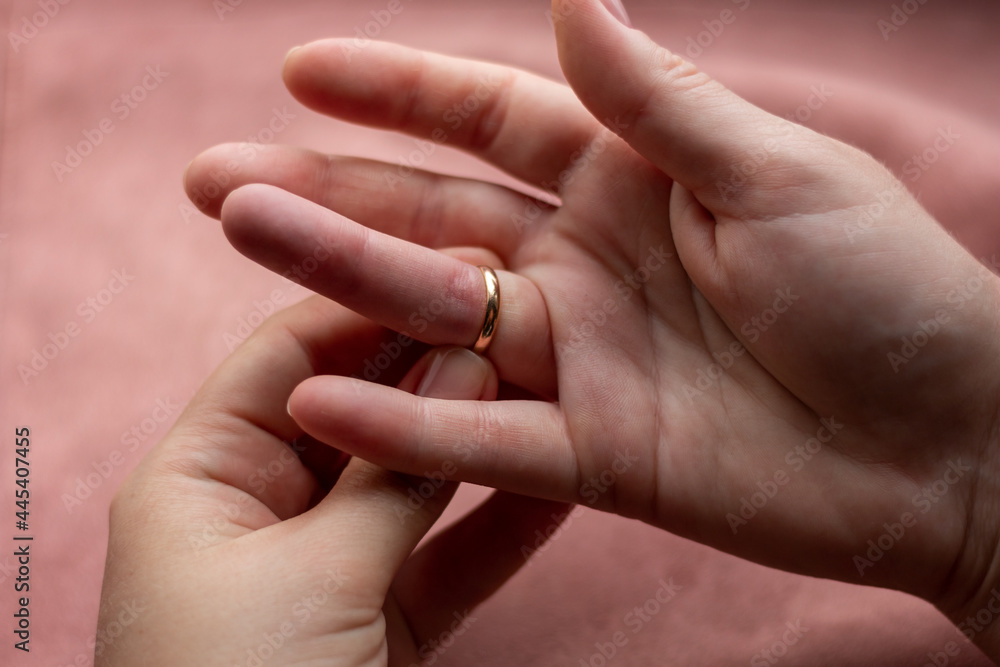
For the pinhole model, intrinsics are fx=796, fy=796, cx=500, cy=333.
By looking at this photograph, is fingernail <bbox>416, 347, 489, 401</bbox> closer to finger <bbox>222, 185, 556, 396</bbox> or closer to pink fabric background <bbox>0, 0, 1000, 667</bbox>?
finger <bbox>222, 185, 556, 396</bbox>

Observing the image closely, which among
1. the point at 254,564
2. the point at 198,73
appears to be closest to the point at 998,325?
the point at 254,564

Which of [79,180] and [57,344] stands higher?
[79,180]

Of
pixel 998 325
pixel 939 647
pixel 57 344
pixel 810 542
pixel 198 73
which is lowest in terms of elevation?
pixel 57 344

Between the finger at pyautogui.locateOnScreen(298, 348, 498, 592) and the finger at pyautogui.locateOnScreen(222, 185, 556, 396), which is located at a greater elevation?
the finger at pyautogui.locateOnScreen(222, 185, 556, 396)

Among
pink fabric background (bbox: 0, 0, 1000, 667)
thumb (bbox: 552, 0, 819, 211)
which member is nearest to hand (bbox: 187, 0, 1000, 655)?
thumb (bbox: 552, 0, 819, 211)

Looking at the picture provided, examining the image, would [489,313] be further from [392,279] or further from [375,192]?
[375,192]

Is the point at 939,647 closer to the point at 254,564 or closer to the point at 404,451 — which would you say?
the point at 404,451
